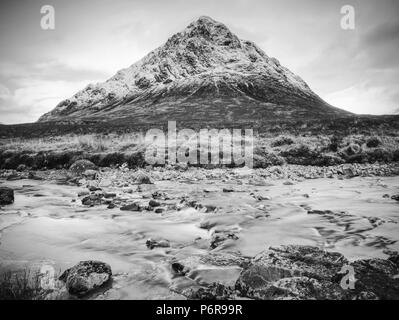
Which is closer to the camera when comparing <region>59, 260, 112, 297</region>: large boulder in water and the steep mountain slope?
<region>59, 260, 112, 297</region>: large boulder in water

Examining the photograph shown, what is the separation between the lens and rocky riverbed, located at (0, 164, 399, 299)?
13.3 ft

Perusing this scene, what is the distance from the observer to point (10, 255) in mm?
5480

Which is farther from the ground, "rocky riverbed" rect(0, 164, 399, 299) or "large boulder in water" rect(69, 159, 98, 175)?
"large boulder in water" rect(69, 159, 98, 175)

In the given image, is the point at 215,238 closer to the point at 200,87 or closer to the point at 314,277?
the point at 314,277

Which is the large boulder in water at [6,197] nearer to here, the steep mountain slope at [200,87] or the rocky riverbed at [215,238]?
the rocky riverbed at [215,238]

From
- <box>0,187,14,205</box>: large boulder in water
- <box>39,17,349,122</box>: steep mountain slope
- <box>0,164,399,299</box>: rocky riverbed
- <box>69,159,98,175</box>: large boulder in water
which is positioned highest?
<box>39,17,349,122</box>: steep mountain slope

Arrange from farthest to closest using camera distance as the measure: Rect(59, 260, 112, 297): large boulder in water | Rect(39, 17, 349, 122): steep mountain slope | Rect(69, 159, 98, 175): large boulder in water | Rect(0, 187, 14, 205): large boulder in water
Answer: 1. Rect(39, 17, 349, 122): steep mountain slope
2. Rect(69, 159, 98, 175): large boulder in water
3. Rect(0, 187, 14, 205): large boulder in water
4. Rect(59, 260, 112, 297): large boulder in water

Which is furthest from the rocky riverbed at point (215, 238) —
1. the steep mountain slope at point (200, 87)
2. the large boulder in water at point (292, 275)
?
the steep mountain slope at point (200, 87)

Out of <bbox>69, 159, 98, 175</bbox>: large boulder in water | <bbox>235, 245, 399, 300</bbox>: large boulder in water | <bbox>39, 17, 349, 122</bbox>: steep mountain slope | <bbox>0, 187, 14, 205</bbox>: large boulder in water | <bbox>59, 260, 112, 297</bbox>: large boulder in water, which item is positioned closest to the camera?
<bbox>235, 245, 399, 300</bbox>: large boulder in water

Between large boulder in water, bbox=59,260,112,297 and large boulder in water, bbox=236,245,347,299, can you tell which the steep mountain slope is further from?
large boulder in water, bbox=59,260,112,297

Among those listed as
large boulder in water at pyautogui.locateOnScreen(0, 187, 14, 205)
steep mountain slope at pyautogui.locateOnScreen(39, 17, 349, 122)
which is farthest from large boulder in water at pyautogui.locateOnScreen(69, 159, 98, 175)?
steep mountain slope at pyautogui.locateOnScreen(39, 17, 349, 122)

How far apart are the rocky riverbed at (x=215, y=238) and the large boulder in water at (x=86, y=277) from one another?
0.02m

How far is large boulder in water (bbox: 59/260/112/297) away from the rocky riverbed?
0.02 m
